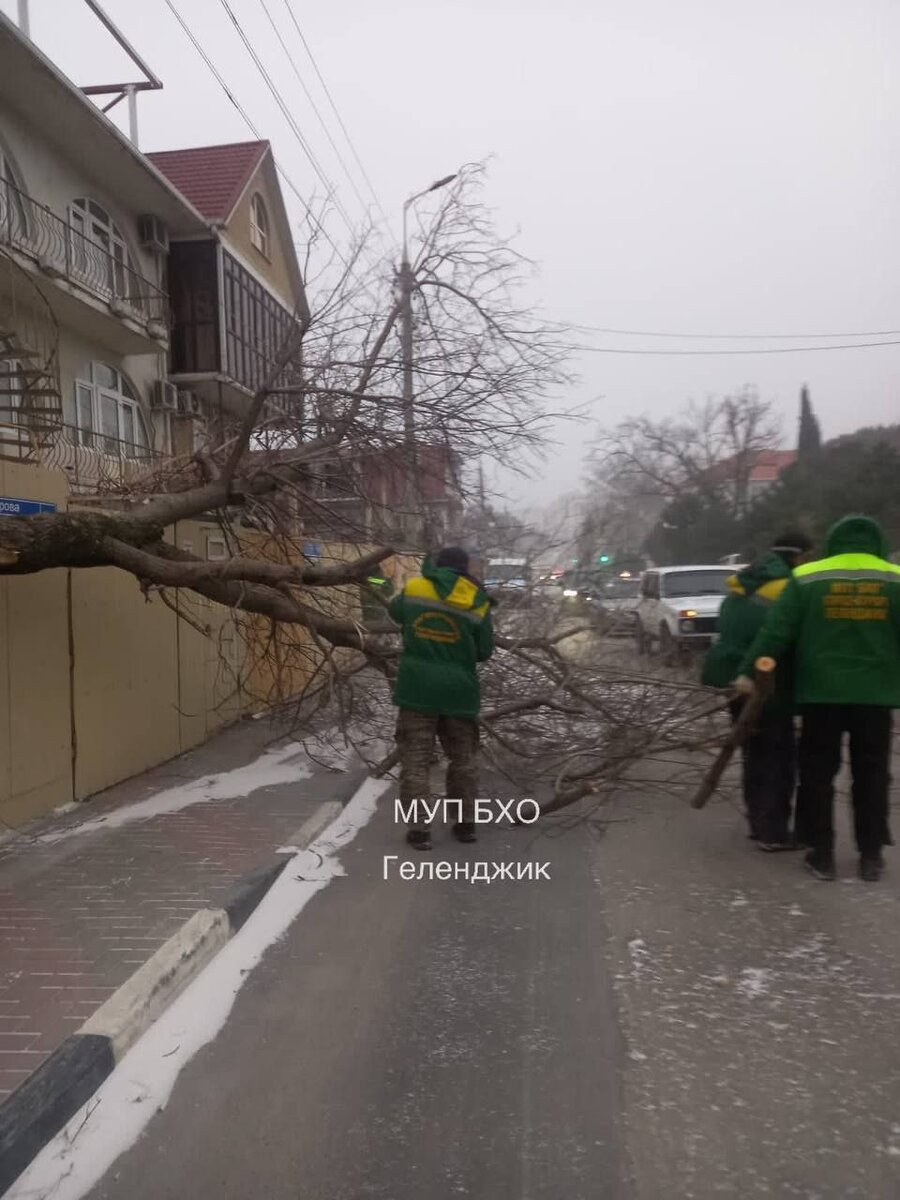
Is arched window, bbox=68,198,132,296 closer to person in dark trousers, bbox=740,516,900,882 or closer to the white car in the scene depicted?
the white car

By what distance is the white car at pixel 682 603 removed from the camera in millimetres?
14583

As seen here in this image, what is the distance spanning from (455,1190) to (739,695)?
3488 mm

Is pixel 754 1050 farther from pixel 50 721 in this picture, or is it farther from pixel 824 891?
pixel 50 721

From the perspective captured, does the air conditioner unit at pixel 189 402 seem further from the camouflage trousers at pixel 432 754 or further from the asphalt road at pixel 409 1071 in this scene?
the asphalt road at pixel 409 1071

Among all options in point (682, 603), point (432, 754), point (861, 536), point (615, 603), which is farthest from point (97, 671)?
point (682, 603)

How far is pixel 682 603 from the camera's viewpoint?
601 inches

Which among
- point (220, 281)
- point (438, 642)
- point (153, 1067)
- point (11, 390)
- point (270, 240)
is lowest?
point (153, 1067)

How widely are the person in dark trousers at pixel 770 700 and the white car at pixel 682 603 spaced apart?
302 inches

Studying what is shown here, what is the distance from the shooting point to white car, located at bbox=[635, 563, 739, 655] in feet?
47.8

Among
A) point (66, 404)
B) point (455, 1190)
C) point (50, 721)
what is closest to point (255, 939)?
point (455, 1190)

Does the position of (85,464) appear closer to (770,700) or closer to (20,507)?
(20,507)

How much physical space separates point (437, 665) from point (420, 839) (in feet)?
3.55

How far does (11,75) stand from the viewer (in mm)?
10969

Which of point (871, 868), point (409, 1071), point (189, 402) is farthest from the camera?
point (189, 402)
